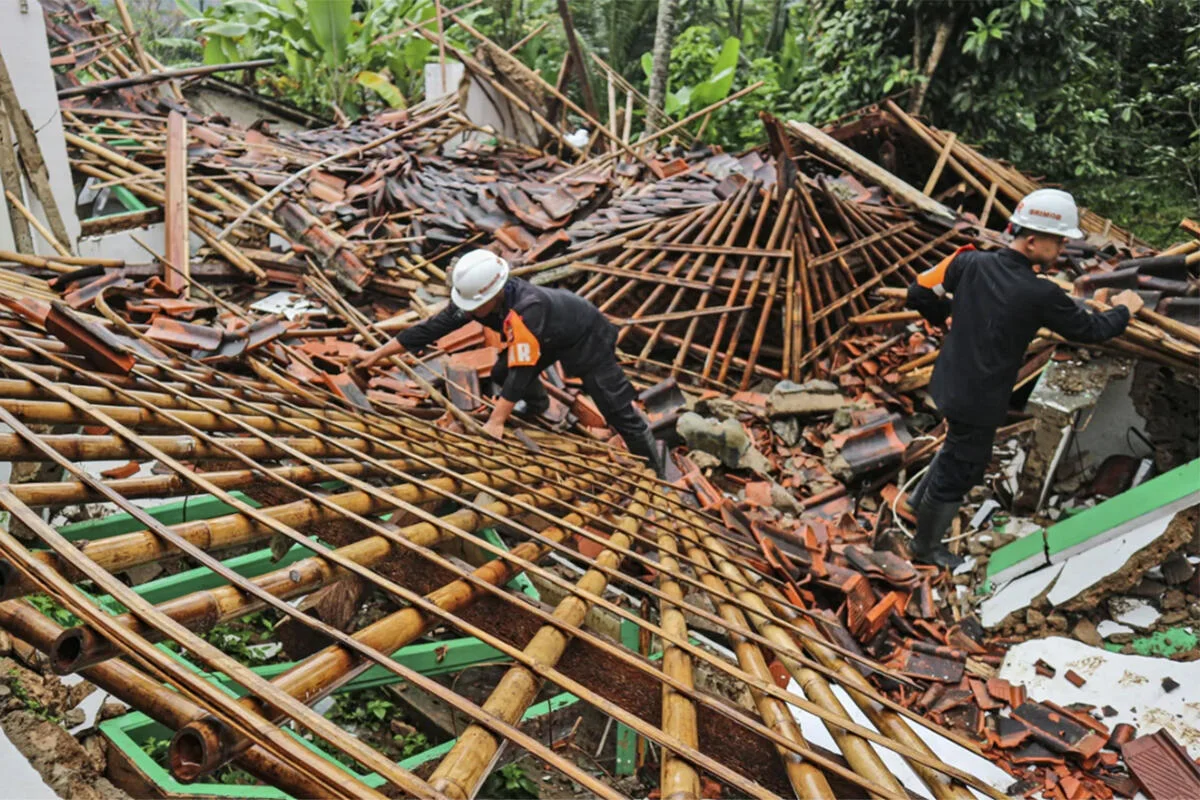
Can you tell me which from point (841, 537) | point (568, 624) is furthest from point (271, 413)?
point (841, 537)

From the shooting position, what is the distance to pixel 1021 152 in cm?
1063

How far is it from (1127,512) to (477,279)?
3.76 meters

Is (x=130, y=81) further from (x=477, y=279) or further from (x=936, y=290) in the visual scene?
(x=936, y=290)

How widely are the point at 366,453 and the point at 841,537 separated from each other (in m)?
3.35

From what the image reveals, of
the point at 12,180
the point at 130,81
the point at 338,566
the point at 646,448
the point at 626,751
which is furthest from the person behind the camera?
the point at 130,81

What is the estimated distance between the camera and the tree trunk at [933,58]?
32.0 ft

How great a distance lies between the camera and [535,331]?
4.65 m

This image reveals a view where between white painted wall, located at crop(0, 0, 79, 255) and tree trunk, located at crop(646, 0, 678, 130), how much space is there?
7.80 metres

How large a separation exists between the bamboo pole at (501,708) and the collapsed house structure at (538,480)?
0.01 metres

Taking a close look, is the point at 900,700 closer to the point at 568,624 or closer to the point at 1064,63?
the point at 568,624

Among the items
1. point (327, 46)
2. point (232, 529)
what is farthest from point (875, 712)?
point (327, 46)

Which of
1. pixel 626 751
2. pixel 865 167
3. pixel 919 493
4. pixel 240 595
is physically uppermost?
pixel 865 167

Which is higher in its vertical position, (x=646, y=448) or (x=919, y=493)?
(x=646, y=448)

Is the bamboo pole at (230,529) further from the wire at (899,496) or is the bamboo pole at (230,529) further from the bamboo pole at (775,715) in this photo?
the wire at (899,496)
